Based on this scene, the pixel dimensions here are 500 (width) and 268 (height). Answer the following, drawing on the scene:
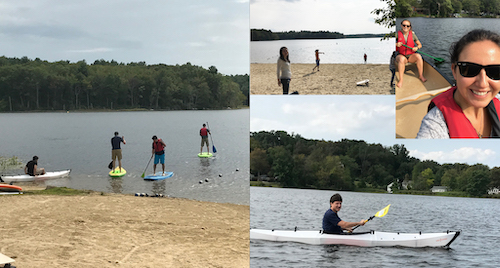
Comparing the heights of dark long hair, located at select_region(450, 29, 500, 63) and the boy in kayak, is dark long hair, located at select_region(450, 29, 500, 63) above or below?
above

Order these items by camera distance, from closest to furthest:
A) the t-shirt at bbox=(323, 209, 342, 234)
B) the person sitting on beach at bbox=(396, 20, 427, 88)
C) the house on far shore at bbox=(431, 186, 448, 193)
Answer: the person sitting on beach at bbox=(396, 20, 427, 88)
the t-shirt at bbox=(323, 209, 342, 234)
the house on far shore at bbox=(431, 186, 448, 193)

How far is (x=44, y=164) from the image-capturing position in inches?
811

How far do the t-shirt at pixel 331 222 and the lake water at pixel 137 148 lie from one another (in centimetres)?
574

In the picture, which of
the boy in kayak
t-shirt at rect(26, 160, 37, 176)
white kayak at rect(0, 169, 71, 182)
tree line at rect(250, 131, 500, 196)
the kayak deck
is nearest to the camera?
the kayak deck

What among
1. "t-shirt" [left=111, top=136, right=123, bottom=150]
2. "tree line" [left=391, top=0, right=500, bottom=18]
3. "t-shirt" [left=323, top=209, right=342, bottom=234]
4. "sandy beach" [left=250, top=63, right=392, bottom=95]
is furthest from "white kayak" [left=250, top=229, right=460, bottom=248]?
"t-shirt" [left=111, top=136, right=123, bottom=150]

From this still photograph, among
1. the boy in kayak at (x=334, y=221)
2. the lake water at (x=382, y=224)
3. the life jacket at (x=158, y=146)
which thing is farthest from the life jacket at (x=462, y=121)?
the life jacket at (x=158, y=146)

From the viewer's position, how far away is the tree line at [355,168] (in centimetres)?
1859

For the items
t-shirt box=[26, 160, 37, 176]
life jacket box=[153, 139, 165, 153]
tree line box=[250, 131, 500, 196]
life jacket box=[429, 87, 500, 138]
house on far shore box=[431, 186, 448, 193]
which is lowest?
house on far shore box=[431, 186, 448, 193]

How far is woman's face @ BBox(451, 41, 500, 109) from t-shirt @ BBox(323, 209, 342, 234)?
2.18 m

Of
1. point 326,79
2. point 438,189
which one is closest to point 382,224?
point 438,189

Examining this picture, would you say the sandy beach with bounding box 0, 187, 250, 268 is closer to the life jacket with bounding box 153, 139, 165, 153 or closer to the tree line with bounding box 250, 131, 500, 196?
the life jacket with bounding box 153, 139, 165, 153

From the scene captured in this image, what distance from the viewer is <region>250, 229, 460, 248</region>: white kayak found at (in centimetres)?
695

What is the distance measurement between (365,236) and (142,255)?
4.03 metres

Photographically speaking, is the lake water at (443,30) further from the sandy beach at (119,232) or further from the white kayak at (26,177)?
the white kayak at (26,177)
